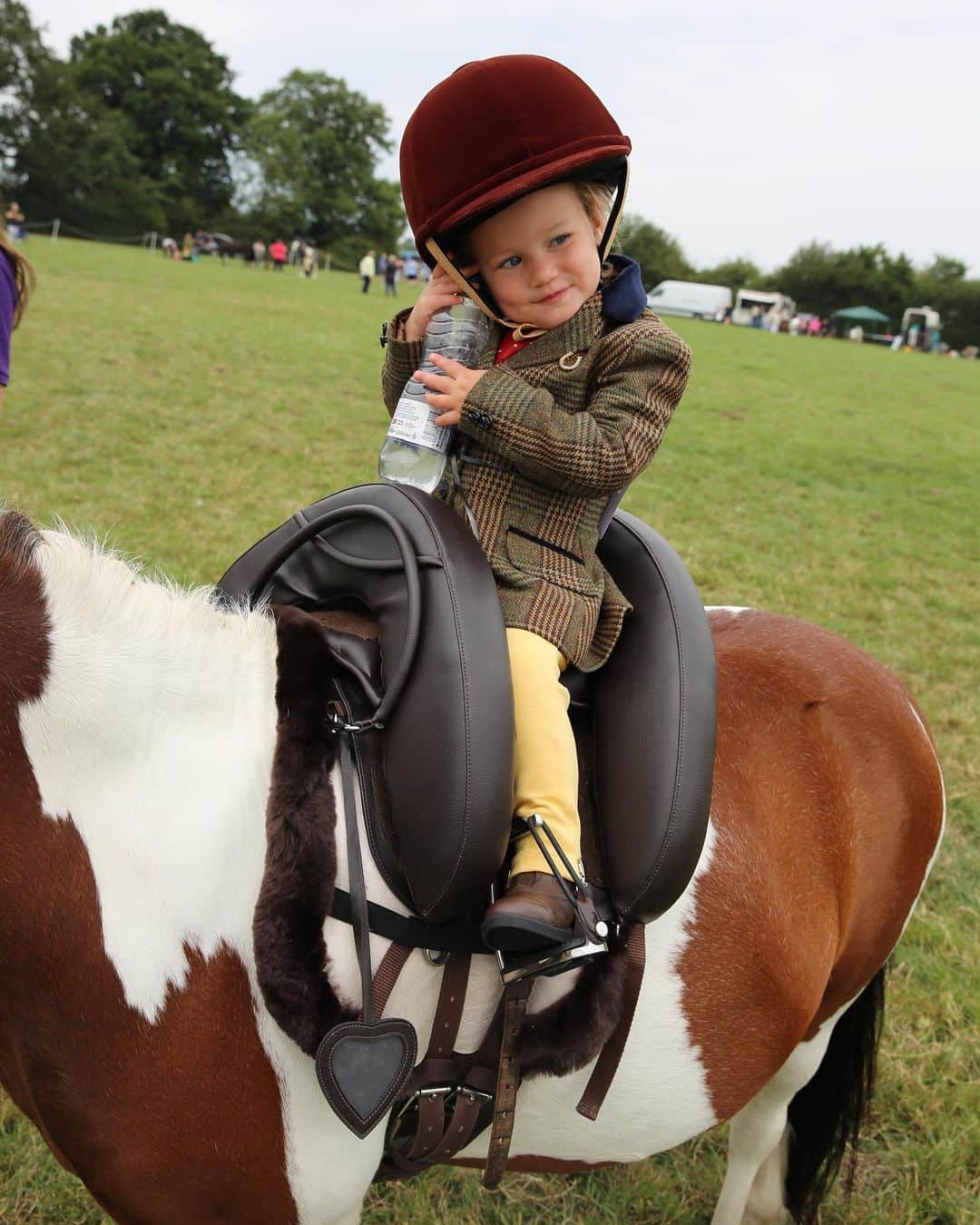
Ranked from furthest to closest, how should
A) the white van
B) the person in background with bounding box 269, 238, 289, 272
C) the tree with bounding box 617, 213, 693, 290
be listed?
the tree with bounding box 617, 213, 693, 290 < the white van < the person in background with bounding box 269, 238, 289, 272

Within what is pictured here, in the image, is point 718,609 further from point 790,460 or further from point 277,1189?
point 790,460

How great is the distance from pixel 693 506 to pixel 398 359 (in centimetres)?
782

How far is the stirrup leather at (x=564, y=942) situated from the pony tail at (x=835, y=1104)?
145 centimetres

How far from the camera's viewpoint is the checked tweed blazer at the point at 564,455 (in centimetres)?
167

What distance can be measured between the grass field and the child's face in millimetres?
1008

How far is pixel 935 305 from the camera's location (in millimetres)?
66000

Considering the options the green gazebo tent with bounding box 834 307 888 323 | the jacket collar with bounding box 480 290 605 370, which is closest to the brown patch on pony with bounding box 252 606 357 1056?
the jacket collar with bounding box 480 290 605 370

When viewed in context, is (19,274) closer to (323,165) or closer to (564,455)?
(564,455)

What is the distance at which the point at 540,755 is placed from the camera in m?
1.60

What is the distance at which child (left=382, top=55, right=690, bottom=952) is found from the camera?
5.29 feet

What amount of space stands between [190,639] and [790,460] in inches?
461

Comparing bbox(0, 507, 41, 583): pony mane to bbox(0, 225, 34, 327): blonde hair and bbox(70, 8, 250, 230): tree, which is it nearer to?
bbox(0, 225, 34, 327): blonde hair

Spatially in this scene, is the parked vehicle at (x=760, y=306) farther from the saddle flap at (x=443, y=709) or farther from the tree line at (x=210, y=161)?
the saddle flap at (x=443, y=709)

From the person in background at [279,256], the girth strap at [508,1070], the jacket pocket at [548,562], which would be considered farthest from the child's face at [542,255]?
the person in background at [279,256]
